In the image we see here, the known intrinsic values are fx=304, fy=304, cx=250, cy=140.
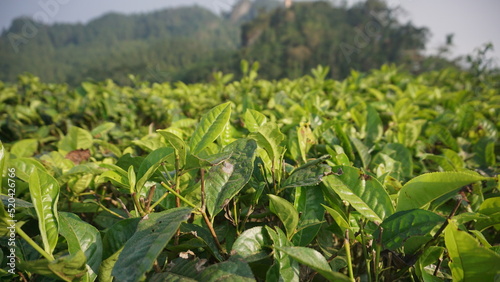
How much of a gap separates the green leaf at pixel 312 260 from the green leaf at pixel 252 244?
0.13 m

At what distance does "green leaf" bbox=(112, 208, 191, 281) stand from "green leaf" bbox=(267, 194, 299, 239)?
0.67 ft

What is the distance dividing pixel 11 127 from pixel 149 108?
0.85 m

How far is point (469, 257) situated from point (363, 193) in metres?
0.24

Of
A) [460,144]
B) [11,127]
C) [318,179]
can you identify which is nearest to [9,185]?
[318,179]

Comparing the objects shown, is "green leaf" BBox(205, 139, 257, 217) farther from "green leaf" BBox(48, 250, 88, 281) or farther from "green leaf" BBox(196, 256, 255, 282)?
"green leaf" BBox(48, 250, 88, 281)

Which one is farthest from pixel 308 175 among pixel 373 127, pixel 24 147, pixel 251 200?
pixel 24 147

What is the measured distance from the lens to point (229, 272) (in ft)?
1.89

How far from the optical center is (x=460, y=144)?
1.53 meters

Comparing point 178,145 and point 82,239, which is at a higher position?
A: point 178,145

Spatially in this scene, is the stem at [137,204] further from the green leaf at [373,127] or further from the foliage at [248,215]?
the green leaf at [373,127]

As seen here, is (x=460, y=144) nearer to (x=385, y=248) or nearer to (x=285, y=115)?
(x=285, y=115)

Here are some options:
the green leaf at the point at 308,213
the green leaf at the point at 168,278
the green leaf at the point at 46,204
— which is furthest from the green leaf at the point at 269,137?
the green leaf at the point at 46,204

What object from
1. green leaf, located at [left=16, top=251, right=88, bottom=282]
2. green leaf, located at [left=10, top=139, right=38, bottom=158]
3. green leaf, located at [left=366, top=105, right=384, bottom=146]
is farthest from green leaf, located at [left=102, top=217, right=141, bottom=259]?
green leaf, located at [left=366, top=105, right=384, bottom=146]

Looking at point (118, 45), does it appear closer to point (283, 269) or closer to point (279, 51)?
point (279, 51)
